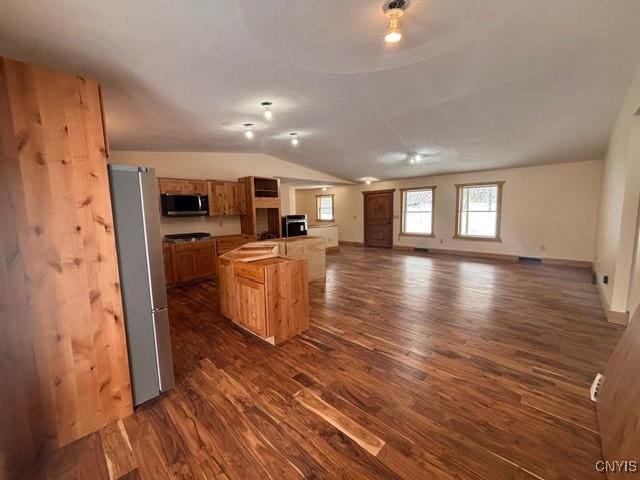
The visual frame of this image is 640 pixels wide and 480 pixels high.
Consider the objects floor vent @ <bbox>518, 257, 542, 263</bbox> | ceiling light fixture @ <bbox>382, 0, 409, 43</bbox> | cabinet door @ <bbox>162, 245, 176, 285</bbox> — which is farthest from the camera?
floor vent @ <bbox>518, 257, 542, 263</bbox>

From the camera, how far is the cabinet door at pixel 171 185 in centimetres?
480

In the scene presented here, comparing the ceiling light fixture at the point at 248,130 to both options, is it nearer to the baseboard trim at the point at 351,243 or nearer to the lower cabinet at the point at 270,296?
the lower cabinet at the point at 270,296

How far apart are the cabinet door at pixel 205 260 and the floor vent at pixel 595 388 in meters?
5.48

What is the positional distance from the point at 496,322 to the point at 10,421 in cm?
419

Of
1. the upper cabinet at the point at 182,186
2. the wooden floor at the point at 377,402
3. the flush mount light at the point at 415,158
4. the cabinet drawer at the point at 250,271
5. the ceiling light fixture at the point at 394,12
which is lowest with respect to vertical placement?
the wooden floor at the point at 377,402

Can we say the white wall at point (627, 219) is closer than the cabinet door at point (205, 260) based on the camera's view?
Yes

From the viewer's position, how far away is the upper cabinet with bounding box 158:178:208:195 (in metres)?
4.84

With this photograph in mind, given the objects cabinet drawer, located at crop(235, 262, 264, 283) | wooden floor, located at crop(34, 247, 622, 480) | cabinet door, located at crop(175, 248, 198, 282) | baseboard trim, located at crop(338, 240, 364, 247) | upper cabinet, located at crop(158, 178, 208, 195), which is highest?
upper cabinet, located at crop(158, 178, 208, 195)

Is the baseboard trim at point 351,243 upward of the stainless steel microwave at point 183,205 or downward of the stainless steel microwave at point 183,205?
downward

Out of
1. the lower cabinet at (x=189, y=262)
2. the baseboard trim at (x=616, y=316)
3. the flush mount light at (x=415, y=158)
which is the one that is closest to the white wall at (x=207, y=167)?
the lower cabinet at (x=189, y=262)

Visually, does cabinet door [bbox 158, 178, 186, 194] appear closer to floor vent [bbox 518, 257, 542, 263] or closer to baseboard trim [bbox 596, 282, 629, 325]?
baseboard trim [bbox 596, 282, 629, 325]

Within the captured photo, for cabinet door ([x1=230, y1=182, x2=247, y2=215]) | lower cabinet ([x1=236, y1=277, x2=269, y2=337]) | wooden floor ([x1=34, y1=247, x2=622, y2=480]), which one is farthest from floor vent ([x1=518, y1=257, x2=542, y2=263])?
cabinet door ([x1=230, y1=182, x2=247, y2=215])

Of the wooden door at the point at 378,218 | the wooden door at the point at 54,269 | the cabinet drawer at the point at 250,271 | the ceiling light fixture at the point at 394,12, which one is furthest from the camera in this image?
the wooden door at the point at 378,218

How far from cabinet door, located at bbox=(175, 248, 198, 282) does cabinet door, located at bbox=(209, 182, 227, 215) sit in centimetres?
101
